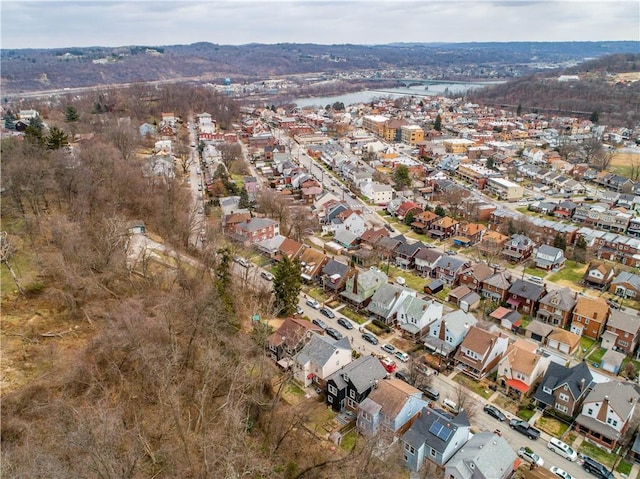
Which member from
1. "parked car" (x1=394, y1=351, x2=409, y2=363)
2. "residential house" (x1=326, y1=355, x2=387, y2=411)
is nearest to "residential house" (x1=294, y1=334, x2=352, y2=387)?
"residential house" (x1=326, y1=355, x2=387, y2=411)

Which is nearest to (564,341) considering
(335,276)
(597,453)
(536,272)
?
(597,453)

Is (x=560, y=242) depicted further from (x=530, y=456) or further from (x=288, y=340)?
(x=288, y=340)

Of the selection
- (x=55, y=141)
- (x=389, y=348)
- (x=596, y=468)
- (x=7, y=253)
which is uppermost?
(x=55, y=141)

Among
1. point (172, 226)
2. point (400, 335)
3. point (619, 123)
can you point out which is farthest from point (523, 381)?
point (619, 123)

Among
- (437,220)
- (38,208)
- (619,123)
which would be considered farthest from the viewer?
(619,123)

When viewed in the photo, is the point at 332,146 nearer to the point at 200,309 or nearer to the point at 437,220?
the point at 437,220

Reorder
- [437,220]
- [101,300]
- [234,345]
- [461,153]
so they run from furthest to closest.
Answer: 1. [461,153]
2. [437,220]
3. [101,300]
4. [234,345]
